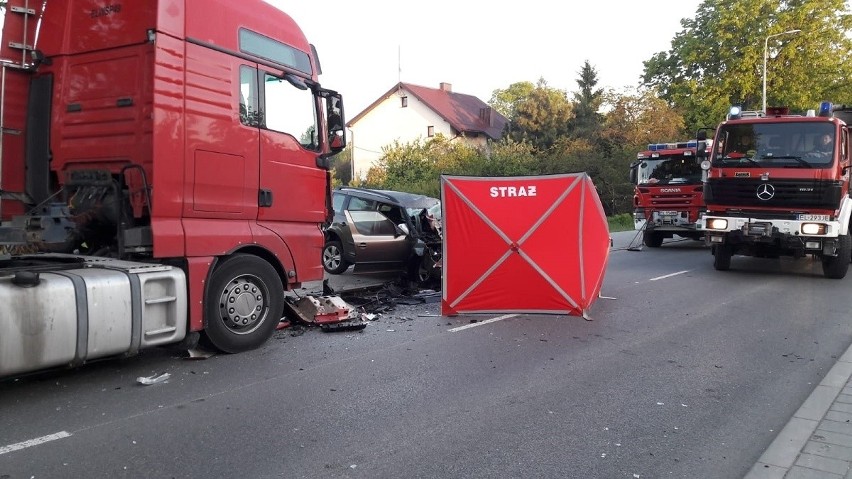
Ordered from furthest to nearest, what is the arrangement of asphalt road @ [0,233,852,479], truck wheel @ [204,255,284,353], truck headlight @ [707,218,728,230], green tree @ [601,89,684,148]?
green tree @ [601,89,684,148] → truck headlight @ [707,218,728,230] → truck wheel @ [204,255,284,353] → asphalt road @ [0,233,852,479]

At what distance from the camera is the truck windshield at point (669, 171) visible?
17828 mm

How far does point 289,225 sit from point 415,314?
2495 mm

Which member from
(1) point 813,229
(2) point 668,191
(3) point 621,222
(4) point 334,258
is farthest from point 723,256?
(3) point 621,222

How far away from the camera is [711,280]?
12016mm

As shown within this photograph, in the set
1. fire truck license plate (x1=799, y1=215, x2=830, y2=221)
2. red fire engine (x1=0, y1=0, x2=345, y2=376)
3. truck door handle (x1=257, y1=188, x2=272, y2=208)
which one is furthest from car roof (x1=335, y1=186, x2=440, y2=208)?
fire truck license plate (x1=799, y1=215, x2=830, y2=221)

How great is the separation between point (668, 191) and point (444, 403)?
580 inches

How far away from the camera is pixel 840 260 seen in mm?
11930

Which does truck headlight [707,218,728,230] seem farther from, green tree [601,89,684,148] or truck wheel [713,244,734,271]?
green tree [601,89,684,148]

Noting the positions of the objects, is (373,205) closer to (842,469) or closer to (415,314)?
(415,314)

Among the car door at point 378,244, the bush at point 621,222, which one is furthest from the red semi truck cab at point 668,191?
the car door at point 378,244

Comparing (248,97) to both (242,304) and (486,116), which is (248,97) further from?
(486,116)

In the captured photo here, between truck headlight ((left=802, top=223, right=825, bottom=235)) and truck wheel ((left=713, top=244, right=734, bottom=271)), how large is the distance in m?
1.64

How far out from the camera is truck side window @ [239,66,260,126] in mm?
6309

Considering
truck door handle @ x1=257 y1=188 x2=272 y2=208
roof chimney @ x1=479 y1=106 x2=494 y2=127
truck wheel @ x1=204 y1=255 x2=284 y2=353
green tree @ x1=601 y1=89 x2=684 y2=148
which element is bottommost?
truck wheel @ x1=204 y1=255 x2=284 y2=353
